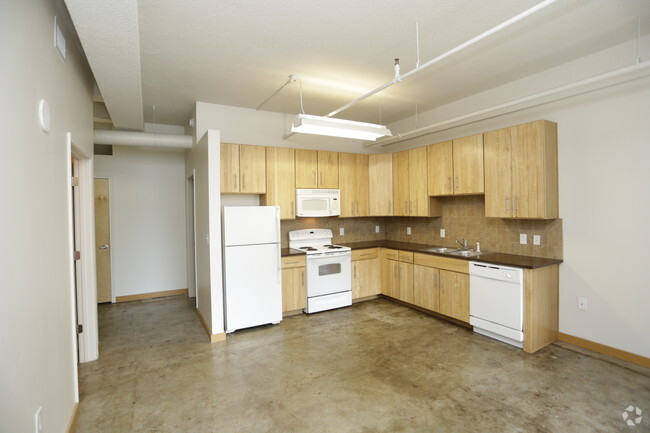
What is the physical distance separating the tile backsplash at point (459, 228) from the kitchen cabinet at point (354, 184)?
39cm

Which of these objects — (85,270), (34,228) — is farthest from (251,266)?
(34,228)

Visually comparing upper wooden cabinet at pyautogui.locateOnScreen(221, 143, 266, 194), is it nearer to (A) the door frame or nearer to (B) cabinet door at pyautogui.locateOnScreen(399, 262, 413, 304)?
(A) the door frame

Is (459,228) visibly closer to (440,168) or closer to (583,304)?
(440,168)

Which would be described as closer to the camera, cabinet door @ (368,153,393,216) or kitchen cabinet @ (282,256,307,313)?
kitchen cabinet @ (282,256,307,313)

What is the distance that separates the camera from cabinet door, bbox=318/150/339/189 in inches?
207

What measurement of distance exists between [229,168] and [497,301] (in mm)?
3701

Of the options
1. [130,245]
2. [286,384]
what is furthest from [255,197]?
[286,384]

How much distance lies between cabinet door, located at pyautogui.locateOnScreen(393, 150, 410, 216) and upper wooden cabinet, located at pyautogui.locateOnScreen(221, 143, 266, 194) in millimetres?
2214

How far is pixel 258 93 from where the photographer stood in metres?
4.41

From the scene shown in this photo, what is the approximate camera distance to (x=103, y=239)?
5.54 meters

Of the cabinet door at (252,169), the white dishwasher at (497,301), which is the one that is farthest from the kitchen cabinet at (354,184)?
the white dishwasher at (497,301)

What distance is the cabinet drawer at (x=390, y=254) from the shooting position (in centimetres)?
523

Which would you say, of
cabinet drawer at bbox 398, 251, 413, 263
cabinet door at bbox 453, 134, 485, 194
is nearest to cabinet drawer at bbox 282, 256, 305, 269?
cabinet drawer at bbox 398, 251, 413, 263

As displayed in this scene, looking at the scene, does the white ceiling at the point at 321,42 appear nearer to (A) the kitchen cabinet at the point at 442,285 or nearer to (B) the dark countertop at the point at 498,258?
(B) the dark countertop at the point at 498,258
